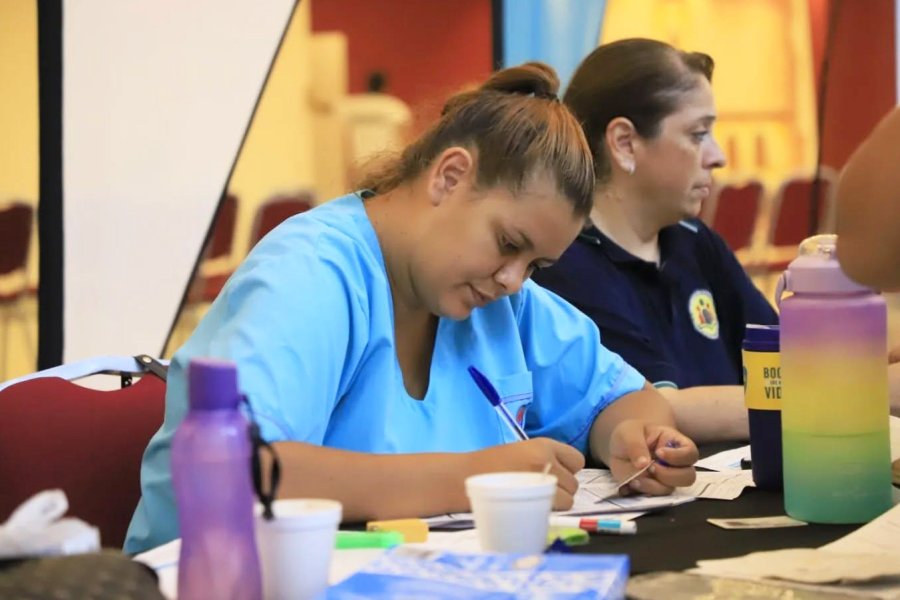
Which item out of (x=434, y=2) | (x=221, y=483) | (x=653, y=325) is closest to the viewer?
(x=221, y=483)

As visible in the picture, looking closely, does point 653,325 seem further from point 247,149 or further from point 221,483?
point 221,483

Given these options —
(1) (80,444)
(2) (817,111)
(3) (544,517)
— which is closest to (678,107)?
(1) (80,444)

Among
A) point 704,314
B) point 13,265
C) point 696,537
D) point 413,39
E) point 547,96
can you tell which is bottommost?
point 696,537

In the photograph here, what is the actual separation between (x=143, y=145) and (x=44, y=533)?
227 centimetres

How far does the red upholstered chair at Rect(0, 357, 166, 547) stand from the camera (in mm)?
1481

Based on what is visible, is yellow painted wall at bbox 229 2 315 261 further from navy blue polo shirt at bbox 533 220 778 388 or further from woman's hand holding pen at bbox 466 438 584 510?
woman's hand holding pen at bbox 466 438 584 510

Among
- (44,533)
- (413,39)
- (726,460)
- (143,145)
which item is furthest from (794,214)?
(44,533)

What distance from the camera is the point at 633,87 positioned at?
2287 mm

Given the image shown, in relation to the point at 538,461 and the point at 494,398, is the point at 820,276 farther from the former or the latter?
the point at 494,398

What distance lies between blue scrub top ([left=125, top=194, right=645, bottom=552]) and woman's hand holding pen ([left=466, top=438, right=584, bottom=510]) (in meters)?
0.20

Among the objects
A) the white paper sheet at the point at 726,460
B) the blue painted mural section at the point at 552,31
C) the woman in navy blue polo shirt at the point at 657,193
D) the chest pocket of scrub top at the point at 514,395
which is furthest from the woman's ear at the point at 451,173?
the blue painted mural section at the point at 552,31

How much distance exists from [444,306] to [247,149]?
1738 mm

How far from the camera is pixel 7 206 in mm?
2787

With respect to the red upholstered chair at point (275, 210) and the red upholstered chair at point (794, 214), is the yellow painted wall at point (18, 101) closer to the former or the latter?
the red upholstered chair at point (275, 210)
